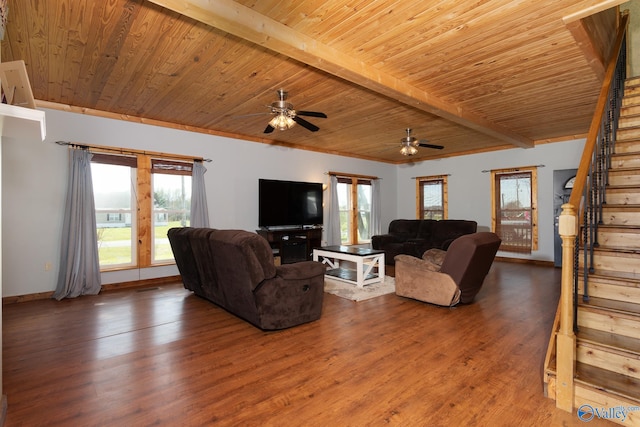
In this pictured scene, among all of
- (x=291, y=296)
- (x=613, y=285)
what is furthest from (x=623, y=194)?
(x=291, y=296)

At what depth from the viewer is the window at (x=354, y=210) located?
26.3 feet

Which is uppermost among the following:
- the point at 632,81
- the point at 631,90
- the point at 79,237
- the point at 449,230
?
the point at 632,81

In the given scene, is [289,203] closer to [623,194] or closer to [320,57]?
[320,57]

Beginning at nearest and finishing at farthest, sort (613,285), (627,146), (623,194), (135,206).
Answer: (613,285), (623,194), (627,146), (135,206)

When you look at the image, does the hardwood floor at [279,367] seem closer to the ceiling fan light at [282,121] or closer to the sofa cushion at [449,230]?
the ceiling fan light at [282,121]

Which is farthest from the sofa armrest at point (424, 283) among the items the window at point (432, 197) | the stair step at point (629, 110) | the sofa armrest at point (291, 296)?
the window at point (432, 197)

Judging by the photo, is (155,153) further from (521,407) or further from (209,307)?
(521,407)

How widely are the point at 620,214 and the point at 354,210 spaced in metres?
5.66

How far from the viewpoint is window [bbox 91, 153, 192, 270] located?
15.8 feet

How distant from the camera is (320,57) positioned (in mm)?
2787

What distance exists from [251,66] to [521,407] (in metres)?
3.61

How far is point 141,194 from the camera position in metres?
5.10

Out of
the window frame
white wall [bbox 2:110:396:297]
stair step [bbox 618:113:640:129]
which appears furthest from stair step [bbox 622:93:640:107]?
the window frame

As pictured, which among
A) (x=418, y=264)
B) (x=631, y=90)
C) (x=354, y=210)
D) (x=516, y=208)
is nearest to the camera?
(x=631, y=90)
